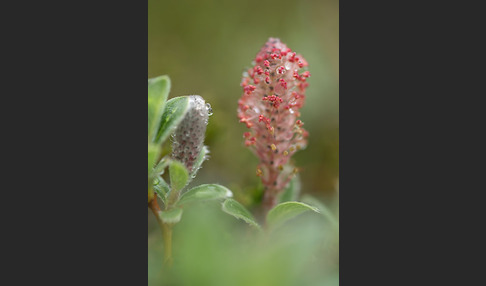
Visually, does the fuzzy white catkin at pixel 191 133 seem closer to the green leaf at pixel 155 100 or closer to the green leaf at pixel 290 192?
the green leaf at pixel 155 100

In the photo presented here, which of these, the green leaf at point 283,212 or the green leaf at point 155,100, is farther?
the green leaf at point 283,212

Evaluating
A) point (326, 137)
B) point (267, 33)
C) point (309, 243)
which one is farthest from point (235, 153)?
point (309, 243)

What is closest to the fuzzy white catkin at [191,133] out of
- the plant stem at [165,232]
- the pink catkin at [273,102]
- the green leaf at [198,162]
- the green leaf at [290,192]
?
the green leaf at [198,162]

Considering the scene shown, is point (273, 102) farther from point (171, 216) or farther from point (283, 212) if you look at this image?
point (171, 216)

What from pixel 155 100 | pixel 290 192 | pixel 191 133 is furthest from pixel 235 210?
pixel 290 192

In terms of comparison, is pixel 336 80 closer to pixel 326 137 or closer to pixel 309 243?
pixel 326 137
